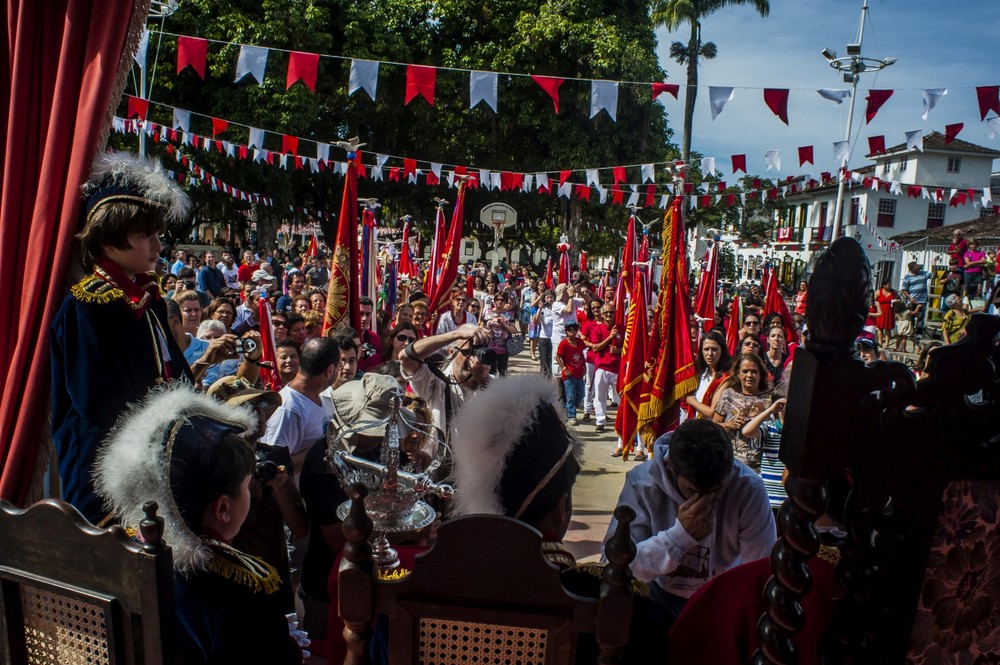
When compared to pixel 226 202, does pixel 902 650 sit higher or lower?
lower

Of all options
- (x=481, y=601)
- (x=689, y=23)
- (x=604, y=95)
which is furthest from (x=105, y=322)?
(x=689, y=23)

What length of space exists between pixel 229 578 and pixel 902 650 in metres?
1.45

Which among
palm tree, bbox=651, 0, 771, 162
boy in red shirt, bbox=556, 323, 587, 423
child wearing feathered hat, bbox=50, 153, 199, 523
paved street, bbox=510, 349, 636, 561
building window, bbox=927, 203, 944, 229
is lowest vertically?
paved street, bbox=510, 349, 636, 561

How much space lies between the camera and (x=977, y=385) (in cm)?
125

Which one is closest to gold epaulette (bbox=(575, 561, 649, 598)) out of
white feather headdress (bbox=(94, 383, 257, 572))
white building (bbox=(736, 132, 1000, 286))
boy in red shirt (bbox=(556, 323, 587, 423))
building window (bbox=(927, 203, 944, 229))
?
white feather headdress (bbox=(94, 383, 257, 572))

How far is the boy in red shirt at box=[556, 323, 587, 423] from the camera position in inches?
389

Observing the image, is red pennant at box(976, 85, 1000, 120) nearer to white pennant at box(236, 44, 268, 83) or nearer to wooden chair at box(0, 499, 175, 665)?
white pennant at box(236, 44, 268, 83)

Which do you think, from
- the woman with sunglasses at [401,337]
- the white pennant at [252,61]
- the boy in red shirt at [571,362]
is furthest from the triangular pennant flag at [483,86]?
the boy in red shirt at [571,362]

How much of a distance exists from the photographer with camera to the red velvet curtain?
2.47 m

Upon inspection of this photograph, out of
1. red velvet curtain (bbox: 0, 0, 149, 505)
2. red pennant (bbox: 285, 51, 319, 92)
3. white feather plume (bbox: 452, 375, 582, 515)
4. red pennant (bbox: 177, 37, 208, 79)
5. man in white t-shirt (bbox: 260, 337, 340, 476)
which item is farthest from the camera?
red pennant (bbox: 177, 37, 208, 79)

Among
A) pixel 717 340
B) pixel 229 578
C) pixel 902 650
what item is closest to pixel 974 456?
pixel 902 650

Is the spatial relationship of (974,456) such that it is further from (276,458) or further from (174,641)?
(276,458)

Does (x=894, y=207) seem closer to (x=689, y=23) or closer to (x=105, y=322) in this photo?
(x=689, y=23)

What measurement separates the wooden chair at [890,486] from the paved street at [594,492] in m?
2.83
